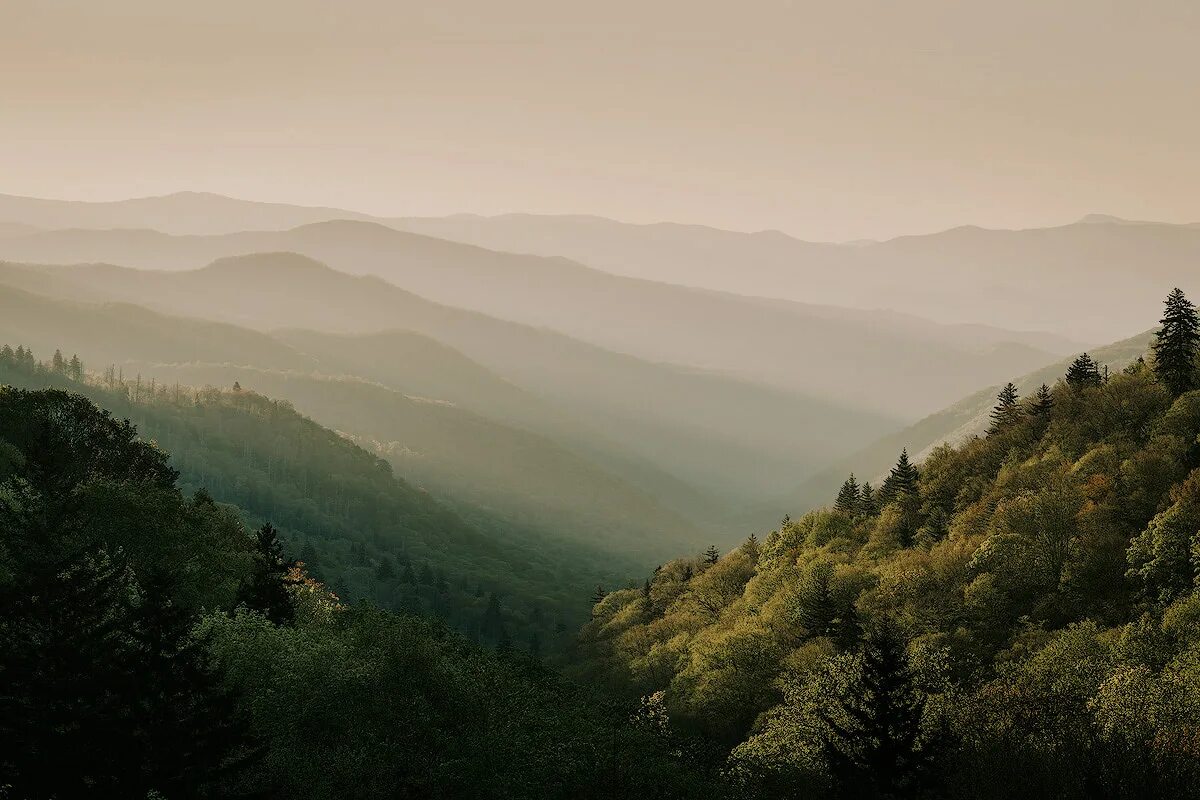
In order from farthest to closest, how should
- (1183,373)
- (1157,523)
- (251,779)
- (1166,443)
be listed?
(1183,373)
(1166,443)
(1157,523)
(251,779)

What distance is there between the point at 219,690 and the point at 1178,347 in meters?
101

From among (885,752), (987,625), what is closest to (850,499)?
(987,625)

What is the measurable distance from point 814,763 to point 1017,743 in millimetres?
12609

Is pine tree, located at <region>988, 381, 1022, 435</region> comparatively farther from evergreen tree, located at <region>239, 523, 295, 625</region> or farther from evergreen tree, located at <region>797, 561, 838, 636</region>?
evergreen tree, located at <region>239, 523, 295, 625</region>

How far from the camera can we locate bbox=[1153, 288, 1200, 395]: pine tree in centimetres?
10388

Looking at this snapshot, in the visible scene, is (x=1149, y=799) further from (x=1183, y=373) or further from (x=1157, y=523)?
(x=1183, y=373)

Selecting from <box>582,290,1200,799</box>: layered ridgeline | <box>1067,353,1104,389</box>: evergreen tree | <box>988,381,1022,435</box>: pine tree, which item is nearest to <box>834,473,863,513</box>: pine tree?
<box>582,290,1200,799</box>: layered ridgeline

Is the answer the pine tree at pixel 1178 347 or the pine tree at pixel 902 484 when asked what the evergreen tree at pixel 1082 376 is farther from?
the pine tree at pixel 902 484

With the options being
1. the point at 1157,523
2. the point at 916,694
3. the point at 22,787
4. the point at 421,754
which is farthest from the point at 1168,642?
the point at 22,787

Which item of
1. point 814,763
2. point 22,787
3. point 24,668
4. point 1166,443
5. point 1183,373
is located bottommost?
point 814,763

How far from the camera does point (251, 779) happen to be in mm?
54281

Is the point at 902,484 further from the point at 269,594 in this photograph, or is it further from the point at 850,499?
the point at 269,594

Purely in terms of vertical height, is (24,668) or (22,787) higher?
(24,668)

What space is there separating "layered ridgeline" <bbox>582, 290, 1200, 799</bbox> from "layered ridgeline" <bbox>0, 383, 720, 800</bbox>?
1227 cm
